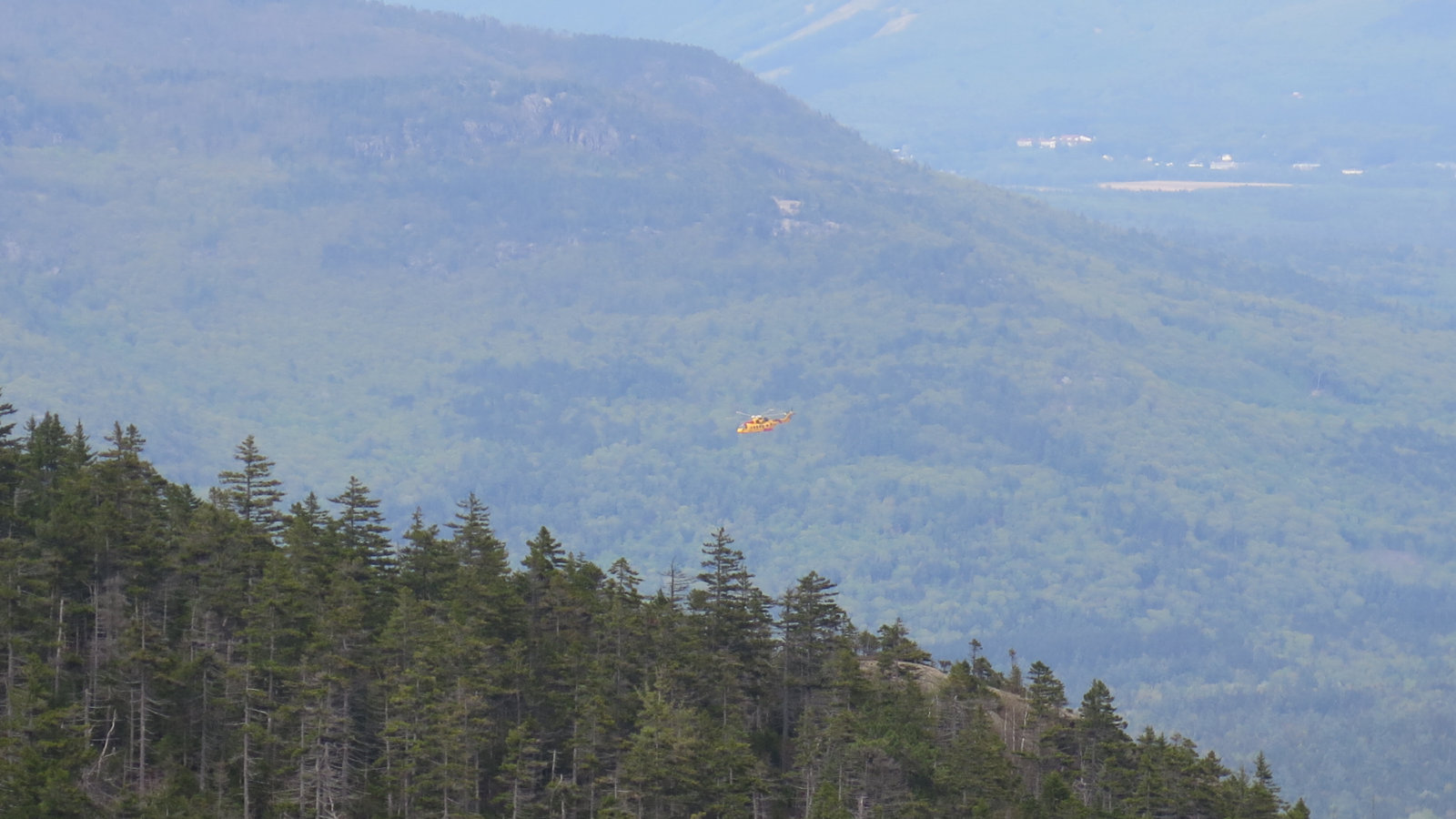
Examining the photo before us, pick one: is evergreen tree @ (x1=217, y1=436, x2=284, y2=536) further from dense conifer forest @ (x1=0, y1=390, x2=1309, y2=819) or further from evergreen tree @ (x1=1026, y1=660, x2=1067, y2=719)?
evergreen tree @ (x1=1026, y1=660, x2=1067, y2=719)

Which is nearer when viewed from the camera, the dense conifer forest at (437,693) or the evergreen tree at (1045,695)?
the dense conifer forest at (437,693)

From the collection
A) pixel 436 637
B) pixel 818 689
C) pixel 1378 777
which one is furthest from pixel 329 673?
pixel 1378 777

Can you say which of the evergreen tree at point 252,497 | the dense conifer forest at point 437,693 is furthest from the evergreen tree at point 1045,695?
the evergreen tree at point 252,497

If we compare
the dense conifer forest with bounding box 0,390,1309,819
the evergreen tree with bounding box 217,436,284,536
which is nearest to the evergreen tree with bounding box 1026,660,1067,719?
the dense conifer forest with bounding box 0,390,1309,819

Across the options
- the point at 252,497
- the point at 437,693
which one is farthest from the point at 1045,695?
the point at 252,497

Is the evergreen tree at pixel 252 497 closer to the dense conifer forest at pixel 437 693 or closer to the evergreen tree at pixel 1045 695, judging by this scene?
the dense conifer forest at pixel 437 693

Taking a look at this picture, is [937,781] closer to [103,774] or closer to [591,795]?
[591,795]

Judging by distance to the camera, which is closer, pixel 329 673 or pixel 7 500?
pixel 329 673

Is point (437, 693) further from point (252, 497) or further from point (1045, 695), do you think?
point (1045, 695)

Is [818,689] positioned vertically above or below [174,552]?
below
